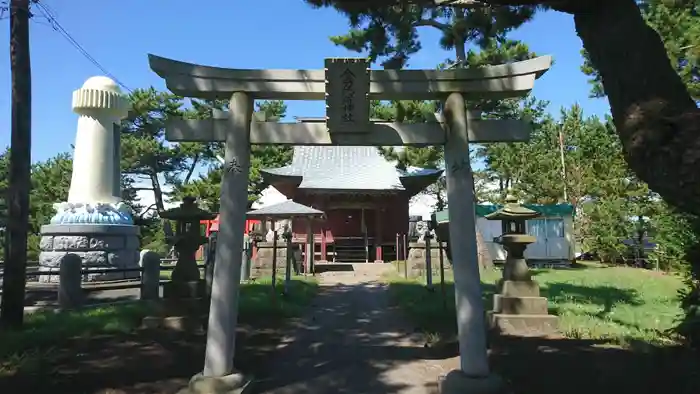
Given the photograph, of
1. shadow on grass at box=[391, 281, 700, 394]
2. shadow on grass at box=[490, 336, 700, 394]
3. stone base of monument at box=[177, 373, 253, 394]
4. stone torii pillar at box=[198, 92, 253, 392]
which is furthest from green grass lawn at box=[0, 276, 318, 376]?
shadow on grass at box=[490, 336, 700, 394]

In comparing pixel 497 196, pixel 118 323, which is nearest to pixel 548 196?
pixel 497 196

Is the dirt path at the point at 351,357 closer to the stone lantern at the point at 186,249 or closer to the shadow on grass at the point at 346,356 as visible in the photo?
the shadow on grass at the point at 346,356

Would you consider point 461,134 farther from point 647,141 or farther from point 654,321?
point 654,321

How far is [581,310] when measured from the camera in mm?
9078

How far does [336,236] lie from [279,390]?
59.2 feet

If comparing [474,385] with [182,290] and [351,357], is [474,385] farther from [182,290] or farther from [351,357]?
[182,290]

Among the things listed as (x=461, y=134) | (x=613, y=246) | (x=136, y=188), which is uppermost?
(x=136, y=188)

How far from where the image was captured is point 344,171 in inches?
929

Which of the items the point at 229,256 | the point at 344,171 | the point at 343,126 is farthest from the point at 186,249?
the point at 344,171

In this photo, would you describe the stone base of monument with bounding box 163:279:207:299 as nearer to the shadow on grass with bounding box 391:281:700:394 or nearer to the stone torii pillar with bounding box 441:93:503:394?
the shadow on grass with bounding box 391:281:700:394

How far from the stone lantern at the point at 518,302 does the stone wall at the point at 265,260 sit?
961cm

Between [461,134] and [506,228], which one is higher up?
[461,134]

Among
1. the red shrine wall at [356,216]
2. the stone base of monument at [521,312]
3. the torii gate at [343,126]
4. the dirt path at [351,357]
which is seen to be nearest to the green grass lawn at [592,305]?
the stone base of monument at [521,312]

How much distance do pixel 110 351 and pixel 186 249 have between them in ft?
7.73
